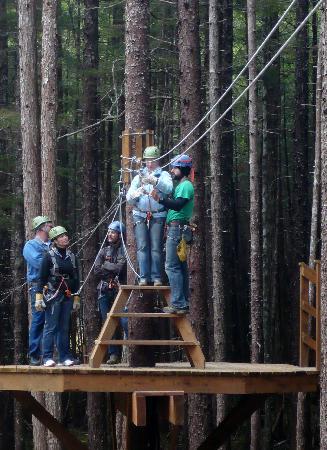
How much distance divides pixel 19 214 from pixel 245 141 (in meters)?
14.4

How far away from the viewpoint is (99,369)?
468 inches

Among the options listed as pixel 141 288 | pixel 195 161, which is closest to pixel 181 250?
pixel 141 288

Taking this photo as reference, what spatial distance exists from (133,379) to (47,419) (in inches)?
86.2

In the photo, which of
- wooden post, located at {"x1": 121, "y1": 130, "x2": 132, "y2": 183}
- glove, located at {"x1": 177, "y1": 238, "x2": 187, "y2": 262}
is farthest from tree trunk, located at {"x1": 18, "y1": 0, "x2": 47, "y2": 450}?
glove, located at {"x1": 177, "y1": 238, "x2": 187, "y2": 262}

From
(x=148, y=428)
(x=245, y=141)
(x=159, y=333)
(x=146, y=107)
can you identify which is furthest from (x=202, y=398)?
(x=245, y=141)

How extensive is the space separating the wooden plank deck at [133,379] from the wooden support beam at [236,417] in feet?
4.63

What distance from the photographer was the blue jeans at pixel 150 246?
42.3 ft

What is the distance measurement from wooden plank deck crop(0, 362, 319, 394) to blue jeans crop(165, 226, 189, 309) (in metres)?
0.84

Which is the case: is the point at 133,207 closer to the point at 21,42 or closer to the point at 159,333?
the point at 21,42

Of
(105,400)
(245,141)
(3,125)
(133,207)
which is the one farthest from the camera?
(245,141)

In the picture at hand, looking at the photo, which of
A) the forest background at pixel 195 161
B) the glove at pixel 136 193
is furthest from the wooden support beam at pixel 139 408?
the forest background at pixel 195 161

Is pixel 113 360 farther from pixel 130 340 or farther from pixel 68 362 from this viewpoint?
pixel 130 340

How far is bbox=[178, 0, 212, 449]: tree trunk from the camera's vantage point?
18844 mm

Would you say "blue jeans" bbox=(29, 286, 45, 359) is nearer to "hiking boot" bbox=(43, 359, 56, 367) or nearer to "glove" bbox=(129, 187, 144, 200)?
"hiking boot" bbox=(43, 359, 56, 367)
